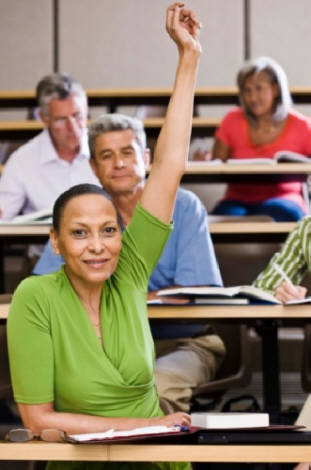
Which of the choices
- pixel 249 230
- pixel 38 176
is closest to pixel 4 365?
pixel 249 230

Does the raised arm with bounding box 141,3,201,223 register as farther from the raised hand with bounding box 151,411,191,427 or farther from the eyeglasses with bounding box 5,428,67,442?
the eyeglasses with bounding box 5,428,67,442

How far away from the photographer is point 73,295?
1938 millimetres

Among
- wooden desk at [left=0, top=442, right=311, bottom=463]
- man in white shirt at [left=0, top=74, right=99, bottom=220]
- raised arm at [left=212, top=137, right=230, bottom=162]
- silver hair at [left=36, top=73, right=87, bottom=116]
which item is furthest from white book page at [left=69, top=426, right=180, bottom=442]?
raised arm at [left=212, top=137, right=230, bottom=162]

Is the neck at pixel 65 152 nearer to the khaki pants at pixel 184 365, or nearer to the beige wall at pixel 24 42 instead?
the khaki pants at pixel 184 365

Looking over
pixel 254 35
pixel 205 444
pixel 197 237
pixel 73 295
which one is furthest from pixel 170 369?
pixel 254 35

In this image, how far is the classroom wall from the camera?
20.7 ft

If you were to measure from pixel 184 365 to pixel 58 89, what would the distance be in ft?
6.47

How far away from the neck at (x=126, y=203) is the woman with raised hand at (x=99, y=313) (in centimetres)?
75

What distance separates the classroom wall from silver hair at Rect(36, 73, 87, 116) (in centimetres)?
199

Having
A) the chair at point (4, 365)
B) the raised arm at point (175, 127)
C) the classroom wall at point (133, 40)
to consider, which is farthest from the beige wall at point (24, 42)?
the raised arm at point (175, 127)

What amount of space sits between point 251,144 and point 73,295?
2.65 m

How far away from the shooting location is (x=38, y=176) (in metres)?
3.96

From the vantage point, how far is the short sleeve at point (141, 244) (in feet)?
6.65

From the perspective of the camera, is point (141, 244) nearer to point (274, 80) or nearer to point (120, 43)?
point (274, 80)
